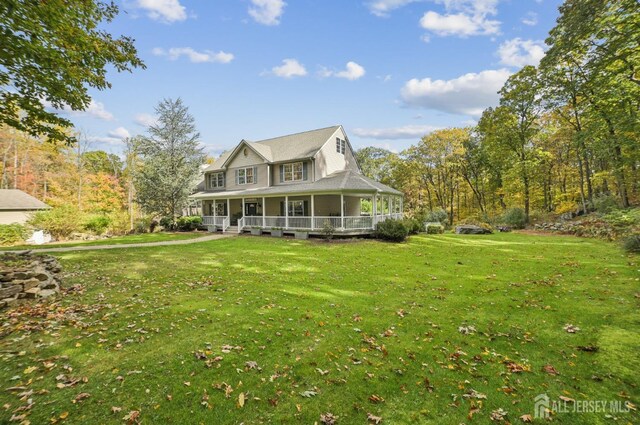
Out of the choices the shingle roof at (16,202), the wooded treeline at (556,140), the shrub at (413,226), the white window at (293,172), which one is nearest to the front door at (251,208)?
the white window at (293,172)

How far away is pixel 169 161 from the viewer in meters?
27.0

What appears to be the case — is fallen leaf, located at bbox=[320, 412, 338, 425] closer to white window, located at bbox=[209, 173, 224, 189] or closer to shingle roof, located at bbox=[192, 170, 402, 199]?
shingle roof, located at bbox=[192, 170, 402, 199]

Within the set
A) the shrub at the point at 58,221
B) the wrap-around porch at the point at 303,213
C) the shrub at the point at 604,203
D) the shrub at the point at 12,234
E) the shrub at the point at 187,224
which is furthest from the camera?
the shrub at the point at 187,224

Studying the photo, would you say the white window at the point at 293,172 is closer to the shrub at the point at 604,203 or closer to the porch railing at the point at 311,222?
the porch railing at the point at 311,222

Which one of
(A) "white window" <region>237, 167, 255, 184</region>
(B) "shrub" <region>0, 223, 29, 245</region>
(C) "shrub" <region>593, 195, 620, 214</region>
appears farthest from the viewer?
(A) "white window" <region>237, 167, 255, 184</region>

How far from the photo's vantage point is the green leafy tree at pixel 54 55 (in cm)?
678

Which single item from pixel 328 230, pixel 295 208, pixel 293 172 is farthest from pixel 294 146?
pixel 328 230

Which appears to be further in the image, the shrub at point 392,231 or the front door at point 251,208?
the front door at point 251,208

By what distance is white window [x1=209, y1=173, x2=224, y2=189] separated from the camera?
2852cm

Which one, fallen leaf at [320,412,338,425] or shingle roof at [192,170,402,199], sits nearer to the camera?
fallen leaf at [320,412,338,425]

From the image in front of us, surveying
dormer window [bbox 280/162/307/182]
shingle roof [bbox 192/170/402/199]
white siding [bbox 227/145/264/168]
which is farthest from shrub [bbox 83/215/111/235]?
dormer window [bbox 280/162/307/182]

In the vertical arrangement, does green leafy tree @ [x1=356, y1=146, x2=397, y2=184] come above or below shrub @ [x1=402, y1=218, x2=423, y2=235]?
above

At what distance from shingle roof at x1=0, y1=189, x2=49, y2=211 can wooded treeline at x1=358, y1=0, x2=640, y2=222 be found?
129ft

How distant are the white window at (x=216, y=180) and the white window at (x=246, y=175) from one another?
2843 millimetres
